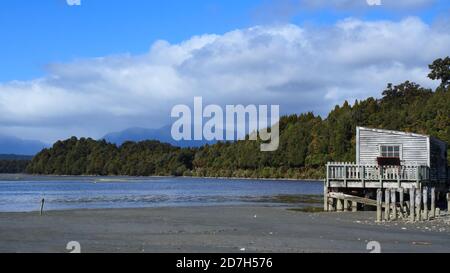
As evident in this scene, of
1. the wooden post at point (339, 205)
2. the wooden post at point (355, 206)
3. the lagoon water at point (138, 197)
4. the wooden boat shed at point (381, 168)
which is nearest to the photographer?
the wooden boat shed at point (381, 168)

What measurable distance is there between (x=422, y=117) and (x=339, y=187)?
7544cm

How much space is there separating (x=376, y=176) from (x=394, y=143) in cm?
395

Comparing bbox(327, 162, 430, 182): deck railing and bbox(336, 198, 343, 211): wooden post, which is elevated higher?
bbox(327, 162, 430, 182): deck railing

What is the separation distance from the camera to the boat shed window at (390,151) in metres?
42.8

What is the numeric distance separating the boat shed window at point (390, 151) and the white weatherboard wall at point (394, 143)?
0.20 metres

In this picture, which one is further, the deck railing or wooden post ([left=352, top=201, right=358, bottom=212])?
wooden post ([left=352, top=201, right=358, bottom=212])

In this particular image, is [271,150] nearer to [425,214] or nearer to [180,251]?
[425,214]

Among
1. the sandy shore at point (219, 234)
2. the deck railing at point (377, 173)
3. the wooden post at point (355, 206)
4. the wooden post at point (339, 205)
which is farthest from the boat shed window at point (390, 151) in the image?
the sandy shore at point (219, 234)

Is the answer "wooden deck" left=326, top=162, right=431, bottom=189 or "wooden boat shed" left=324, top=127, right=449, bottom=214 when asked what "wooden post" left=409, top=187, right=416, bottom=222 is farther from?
"wooden deck" left=326, top=162, right=431, bottom=189

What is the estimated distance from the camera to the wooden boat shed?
39.4 m

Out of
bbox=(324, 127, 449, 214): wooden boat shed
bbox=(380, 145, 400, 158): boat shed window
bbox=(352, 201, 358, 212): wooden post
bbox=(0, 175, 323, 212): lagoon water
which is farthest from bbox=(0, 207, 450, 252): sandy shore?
bbox=(0, 175, 323, 212): lagoon water

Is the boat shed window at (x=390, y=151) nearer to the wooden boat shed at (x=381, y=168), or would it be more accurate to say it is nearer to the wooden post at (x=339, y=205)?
the wooden boat shed at (x=381, y=168)

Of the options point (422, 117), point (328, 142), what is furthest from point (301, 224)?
point (328, 142)
